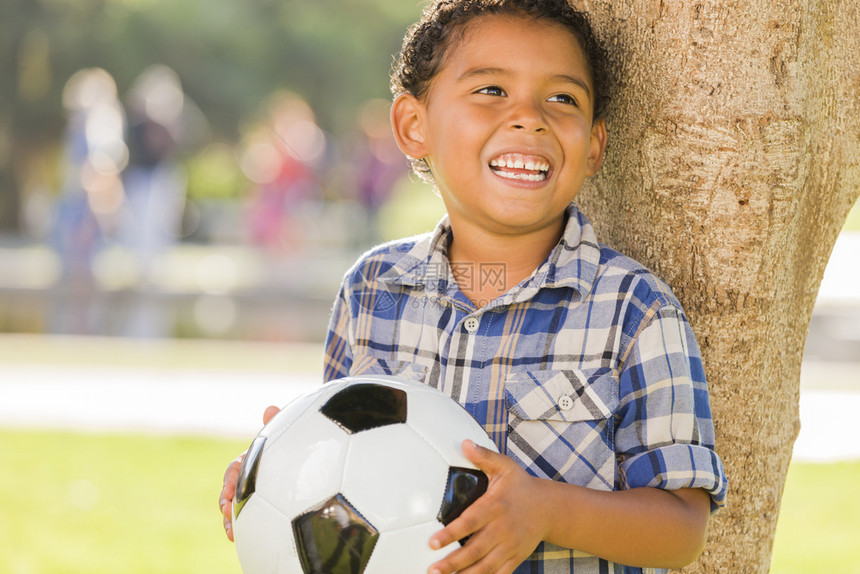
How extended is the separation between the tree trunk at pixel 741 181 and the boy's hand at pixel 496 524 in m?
0.71

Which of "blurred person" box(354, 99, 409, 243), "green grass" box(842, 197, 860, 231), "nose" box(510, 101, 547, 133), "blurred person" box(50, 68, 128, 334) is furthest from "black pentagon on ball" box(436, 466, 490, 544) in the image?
"green grass" box(842, 197, 860, 231)

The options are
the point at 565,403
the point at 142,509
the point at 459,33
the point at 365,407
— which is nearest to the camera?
the point at 365,407

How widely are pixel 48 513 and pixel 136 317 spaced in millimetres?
5856

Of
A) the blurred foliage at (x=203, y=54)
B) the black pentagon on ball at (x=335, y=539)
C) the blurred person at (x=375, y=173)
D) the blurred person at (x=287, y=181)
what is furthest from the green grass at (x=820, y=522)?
the blurred foliage at (x=203, y=54)

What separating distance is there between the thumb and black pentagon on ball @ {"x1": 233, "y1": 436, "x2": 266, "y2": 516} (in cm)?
39

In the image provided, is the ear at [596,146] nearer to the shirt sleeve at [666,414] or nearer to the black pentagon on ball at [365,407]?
the shirt sleeve at [666,414]

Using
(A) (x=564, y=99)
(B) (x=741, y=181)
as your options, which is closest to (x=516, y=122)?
(A) (x=564, y=99)

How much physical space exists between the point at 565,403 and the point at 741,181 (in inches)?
25.6

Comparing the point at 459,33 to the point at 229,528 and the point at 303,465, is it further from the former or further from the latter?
the point at 229,528

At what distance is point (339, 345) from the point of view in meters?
2.26

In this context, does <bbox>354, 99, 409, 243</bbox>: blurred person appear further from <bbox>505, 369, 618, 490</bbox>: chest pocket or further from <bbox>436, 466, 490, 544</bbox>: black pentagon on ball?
<bbox>436, 466, 490, 544</bbox>: black pentagon on ball

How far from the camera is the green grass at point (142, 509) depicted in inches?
142

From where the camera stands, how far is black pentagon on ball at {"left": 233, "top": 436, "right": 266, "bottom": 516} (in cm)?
173

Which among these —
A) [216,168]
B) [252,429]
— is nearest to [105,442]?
[252,429]
